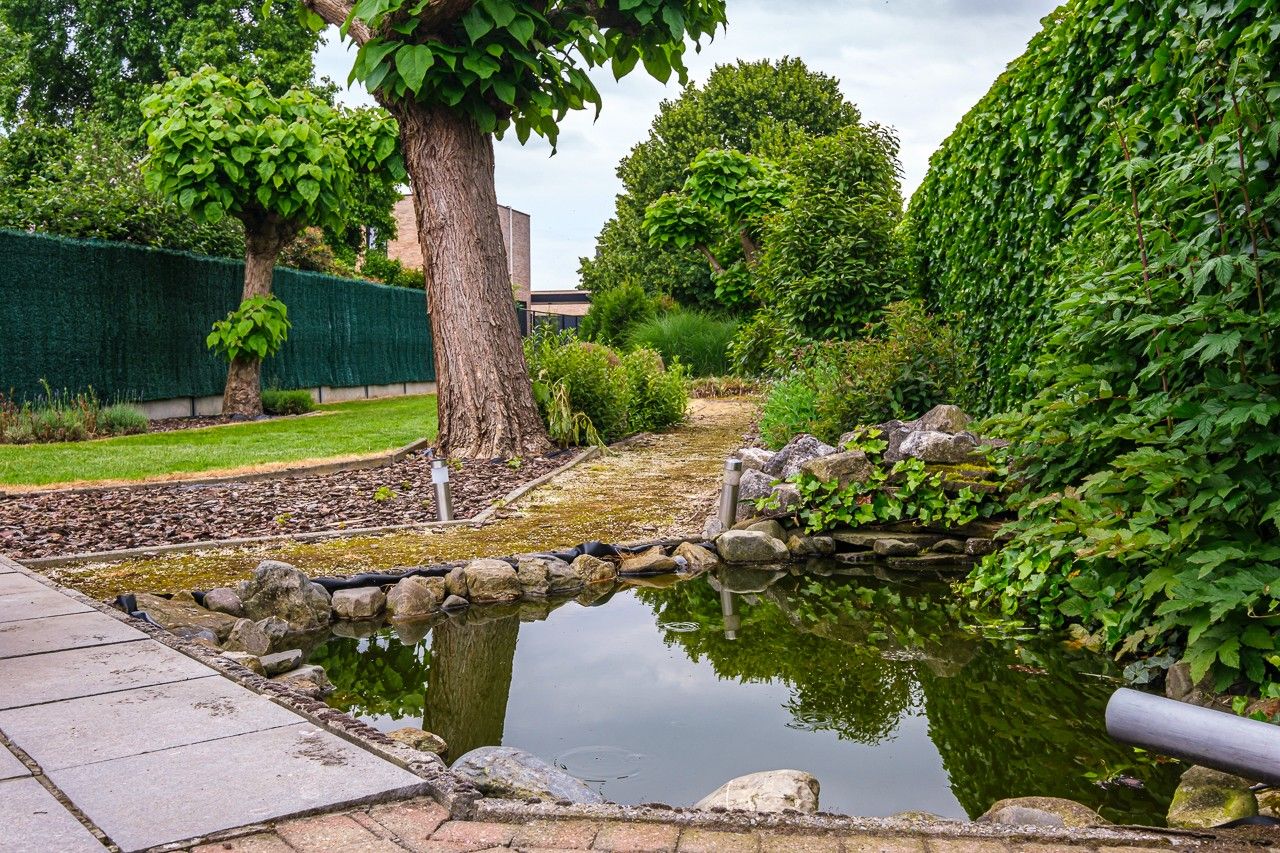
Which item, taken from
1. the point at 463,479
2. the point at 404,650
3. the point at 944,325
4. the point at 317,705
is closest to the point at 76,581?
the point at 404,650

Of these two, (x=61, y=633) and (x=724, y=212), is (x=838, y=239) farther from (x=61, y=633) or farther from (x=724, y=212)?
(x=724, y=212)

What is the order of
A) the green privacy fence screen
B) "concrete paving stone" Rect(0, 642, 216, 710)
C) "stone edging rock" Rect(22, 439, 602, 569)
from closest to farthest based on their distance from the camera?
"concrete paving stone" Rect(0, 642, 216, 710), "stone edging rock" Rect(22, 439, 602, 569), the green privacy fence screen

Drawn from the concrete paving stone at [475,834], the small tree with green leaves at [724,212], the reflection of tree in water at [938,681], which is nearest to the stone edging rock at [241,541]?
the reflection of tree in water at [938,681]

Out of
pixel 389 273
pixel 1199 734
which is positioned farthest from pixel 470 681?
pixel 389 273

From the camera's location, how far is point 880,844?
Result: 192 centimetres

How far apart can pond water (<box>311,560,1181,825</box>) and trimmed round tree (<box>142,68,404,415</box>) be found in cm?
965

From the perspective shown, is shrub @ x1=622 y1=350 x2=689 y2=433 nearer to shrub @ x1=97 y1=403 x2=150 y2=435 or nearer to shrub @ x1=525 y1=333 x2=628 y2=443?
shrub @ x1=525 y1=333 x2=628 y2=443

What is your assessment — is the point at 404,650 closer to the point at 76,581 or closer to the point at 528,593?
the point at 528,593

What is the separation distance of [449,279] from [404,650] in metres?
5.49

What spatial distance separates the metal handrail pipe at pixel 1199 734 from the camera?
2.16 metres

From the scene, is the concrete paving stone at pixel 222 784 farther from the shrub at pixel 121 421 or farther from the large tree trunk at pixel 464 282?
the shrub at pixel 121 421

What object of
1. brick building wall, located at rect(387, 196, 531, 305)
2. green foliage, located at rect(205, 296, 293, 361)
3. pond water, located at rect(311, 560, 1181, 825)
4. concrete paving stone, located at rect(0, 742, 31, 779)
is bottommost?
pond water, located at rect(311, 560, 1181, 825)

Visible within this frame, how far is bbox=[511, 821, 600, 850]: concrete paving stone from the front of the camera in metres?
1.90

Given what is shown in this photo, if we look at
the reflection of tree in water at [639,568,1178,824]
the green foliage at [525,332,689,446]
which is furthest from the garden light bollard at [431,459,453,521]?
the green foliage at [525,332,689,446]
